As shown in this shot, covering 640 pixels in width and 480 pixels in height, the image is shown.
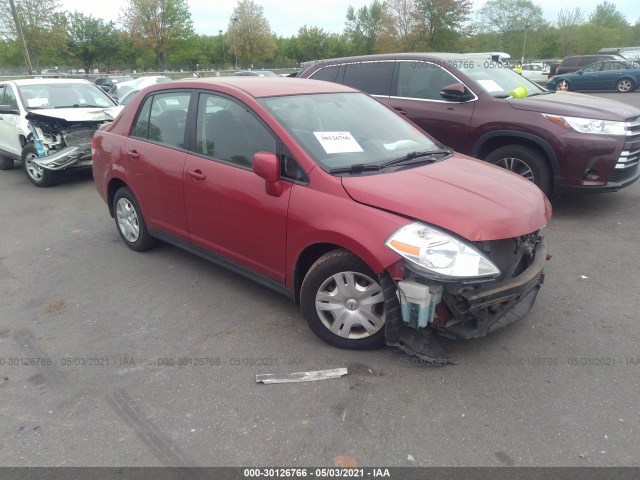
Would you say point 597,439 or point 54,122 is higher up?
point 54,122

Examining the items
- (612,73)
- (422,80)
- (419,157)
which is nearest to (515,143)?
(422,80)

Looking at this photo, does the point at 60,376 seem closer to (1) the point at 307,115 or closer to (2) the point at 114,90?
(1) the point at 307,115

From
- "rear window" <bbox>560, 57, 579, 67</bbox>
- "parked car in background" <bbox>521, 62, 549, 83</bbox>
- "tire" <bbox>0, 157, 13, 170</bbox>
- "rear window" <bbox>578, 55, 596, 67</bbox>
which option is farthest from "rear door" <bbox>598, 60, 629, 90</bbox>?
"tire" <bbox>0, 157, 13, 170</bbox>

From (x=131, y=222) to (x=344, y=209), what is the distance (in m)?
2.96

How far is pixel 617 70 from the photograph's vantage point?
902 inches

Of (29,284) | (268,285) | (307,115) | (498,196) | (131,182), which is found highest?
(307,115)

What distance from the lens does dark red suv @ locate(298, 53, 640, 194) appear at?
17.5 feet

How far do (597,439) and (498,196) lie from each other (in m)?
1.50

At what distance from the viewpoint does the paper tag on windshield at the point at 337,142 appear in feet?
11.3

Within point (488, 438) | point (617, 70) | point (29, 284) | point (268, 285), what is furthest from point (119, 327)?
point (617, 70)

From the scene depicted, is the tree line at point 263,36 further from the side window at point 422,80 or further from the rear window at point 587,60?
the side window at point 422,80

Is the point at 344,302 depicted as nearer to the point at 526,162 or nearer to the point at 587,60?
the point at 526,162

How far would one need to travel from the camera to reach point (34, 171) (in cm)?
834

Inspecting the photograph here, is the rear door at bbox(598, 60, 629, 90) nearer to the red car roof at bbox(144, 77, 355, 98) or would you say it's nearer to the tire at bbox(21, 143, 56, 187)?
the red car roof at bbox(144, 77, 355, 98)
